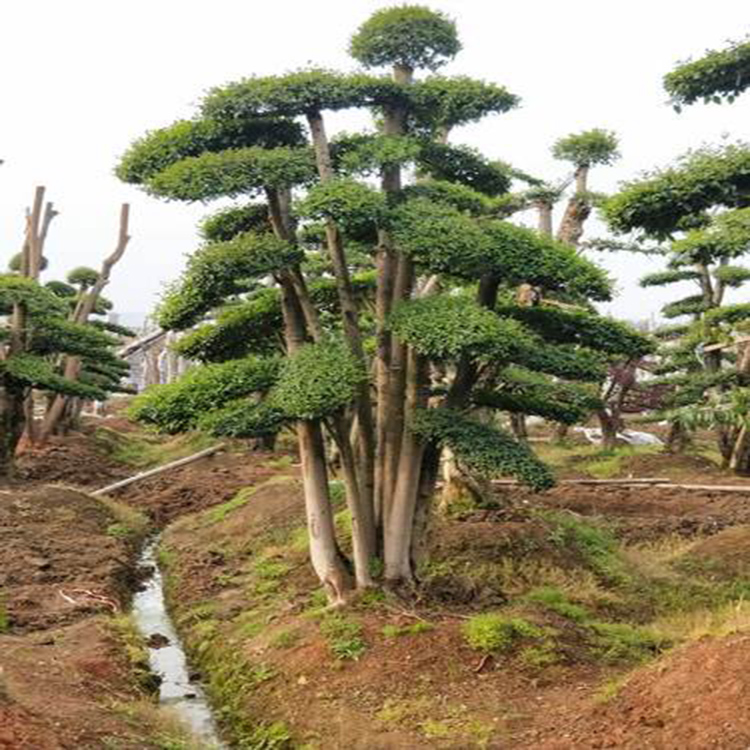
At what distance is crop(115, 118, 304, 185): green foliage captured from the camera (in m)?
11.1

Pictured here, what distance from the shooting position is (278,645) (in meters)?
10.5

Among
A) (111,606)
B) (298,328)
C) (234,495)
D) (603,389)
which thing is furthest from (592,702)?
(603,389)

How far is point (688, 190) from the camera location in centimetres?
920

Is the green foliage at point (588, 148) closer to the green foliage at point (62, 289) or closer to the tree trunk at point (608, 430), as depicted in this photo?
the tree trunk at point (608, 430)

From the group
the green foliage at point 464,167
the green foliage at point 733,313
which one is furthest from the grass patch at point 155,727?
the green foliage at point 733,313

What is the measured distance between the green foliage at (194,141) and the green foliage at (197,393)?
2.70 meters

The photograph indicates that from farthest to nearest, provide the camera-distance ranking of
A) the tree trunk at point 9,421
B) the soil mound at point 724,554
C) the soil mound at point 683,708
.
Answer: the tree trunk at point 9,421 < the soil mound at point 724,554 < the soil mound at point 683,708

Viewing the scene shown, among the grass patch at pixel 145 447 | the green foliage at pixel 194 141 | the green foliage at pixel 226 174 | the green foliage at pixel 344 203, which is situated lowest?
the grass patch at pixel 145 447

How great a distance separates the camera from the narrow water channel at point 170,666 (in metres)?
9.70

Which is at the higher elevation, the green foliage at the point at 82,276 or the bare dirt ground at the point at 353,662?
the green foliage at the point at 82,276

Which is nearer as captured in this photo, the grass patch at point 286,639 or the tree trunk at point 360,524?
the grass patch at point 286,639

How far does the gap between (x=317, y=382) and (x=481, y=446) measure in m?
2.01

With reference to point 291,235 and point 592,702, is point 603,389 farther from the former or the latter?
point 592,702

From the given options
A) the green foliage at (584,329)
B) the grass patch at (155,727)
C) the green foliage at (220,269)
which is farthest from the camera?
the green foliage at (584,329)
